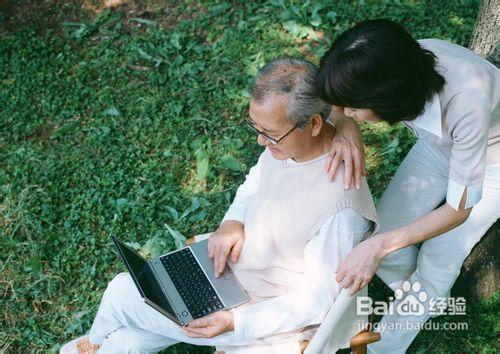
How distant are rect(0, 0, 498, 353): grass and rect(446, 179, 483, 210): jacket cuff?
1.40 metres

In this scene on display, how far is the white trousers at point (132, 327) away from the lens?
3004 mm

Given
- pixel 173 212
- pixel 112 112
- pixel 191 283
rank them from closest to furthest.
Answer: pixel 191 283, pixel 173 212, pixel 112 112

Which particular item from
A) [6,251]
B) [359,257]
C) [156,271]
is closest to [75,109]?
[6,251]

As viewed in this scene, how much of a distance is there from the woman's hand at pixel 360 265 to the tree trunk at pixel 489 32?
5.02 ft

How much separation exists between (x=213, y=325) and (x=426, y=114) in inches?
56.6

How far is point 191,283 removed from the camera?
10.1 ft

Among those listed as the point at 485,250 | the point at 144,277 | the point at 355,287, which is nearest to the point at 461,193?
A: the point at 355,287

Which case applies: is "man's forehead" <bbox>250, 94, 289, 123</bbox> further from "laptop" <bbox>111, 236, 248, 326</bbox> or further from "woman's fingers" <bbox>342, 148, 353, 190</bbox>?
"laptop" <bbox>111, 236, 248, 326</bbox>

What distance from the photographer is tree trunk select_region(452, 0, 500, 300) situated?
10.8 feet

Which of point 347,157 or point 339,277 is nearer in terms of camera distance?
point 339,277

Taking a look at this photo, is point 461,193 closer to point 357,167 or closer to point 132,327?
point 357,167

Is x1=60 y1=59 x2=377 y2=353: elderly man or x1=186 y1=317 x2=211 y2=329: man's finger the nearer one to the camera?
x1=60 y1=59 x2=377 y2=353: elderly man

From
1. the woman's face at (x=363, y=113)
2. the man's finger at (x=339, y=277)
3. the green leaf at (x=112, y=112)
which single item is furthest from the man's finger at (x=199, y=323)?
the green leaf at (x=112, y=112)

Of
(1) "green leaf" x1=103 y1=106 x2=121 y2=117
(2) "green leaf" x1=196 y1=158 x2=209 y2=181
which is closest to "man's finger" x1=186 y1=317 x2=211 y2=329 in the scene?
(2) "green leaf" x1=196 y1=158 x2=209 y2=181
